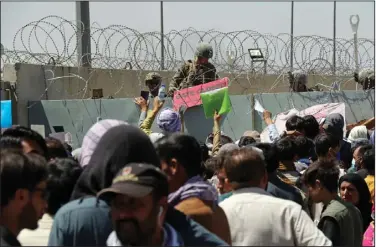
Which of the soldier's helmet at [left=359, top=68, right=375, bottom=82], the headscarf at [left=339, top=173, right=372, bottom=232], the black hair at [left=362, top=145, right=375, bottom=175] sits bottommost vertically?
the headscarf at [left=339, top=173, right=372, bottom=232]

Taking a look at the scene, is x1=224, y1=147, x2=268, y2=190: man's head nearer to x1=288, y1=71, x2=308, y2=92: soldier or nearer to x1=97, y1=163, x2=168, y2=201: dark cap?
x1=97, y1=163, x2=168, y2=201: dark cap

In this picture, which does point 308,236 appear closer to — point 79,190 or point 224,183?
point 224,183

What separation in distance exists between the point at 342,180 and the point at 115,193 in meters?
2.81

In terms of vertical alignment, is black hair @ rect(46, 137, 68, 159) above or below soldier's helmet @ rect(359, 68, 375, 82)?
below

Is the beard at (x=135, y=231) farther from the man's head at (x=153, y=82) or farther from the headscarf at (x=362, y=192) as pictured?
the man's head at (x=153, y=82)

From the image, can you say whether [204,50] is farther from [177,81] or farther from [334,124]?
[334,124]

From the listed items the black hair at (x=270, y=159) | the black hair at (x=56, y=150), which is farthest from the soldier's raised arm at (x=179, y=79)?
the black hair at (x=56, y=150)

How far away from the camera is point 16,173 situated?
2.66m

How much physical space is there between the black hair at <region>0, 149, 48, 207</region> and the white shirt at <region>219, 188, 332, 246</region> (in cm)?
107

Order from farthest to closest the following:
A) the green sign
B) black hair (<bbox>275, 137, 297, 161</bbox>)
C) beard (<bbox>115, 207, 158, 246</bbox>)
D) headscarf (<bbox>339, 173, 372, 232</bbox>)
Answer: the green sign < black hair (<bbox>275, 137, 297, 161</bbox>) < headscarf (<bbox>339, 173, 372, 232</bbox>) < beard (<bbox>115, 207, 158, 246</bbox>)

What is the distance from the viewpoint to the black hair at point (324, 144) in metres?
5.73

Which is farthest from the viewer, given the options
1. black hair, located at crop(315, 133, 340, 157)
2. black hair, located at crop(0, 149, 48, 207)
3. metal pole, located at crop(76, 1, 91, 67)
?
metal pole, located at crop(76, 1, 91, 67)

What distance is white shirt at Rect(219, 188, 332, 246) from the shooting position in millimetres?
3322

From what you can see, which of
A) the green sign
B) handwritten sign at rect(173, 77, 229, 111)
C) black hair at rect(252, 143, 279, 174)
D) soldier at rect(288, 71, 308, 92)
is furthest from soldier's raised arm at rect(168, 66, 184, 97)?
black hair at rect(252, 143, 279, 174)
